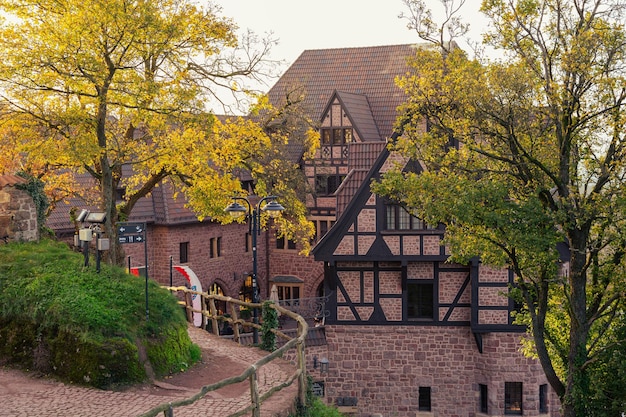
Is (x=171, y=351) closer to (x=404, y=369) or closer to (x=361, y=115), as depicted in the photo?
(x=404, y=369)

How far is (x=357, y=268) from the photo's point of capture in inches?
1152

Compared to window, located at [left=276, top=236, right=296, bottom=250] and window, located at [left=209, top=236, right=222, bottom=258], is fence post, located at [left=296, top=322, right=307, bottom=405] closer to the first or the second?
window, located at [left=209, top=236, right=222, bottom=258]

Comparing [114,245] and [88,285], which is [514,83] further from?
[114,245]

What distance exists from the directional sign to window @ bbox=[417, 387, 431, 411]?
1568cm

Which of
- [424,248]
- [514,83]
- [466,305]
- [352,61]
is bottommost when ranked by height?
[466,305]

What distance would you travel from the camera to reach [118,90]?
20484mm

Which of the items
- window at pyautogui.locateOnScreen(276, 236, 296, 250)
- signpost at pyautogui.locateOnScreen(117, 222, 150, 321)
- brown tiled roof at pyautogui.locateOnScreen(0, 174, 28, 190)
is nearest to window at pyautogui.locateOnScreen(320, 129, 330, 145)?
window at pyautogui.locateOnScreen(276, 236, 296, 250)

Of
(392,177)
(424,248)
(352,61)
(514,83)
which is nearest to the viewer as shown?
(514,83)

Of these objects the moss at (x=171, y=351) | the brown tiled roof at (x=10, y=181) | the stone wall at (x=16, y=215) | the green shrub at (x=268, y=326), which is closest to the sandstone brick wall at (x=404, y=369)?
the green shrub at (x=268, y=326)

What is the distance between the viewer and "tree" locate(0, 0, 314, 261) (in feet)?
65.4

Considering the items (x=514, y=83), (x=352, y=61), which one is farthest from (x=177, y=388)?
(x=352, y=61)

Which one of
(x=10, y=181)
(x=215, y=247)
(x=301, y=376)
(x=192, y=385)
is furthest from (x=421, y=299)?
(x=301, y=376)

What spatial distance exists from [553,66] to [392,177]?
12.1ft

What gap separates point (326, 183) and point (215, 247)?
5.33 meters
